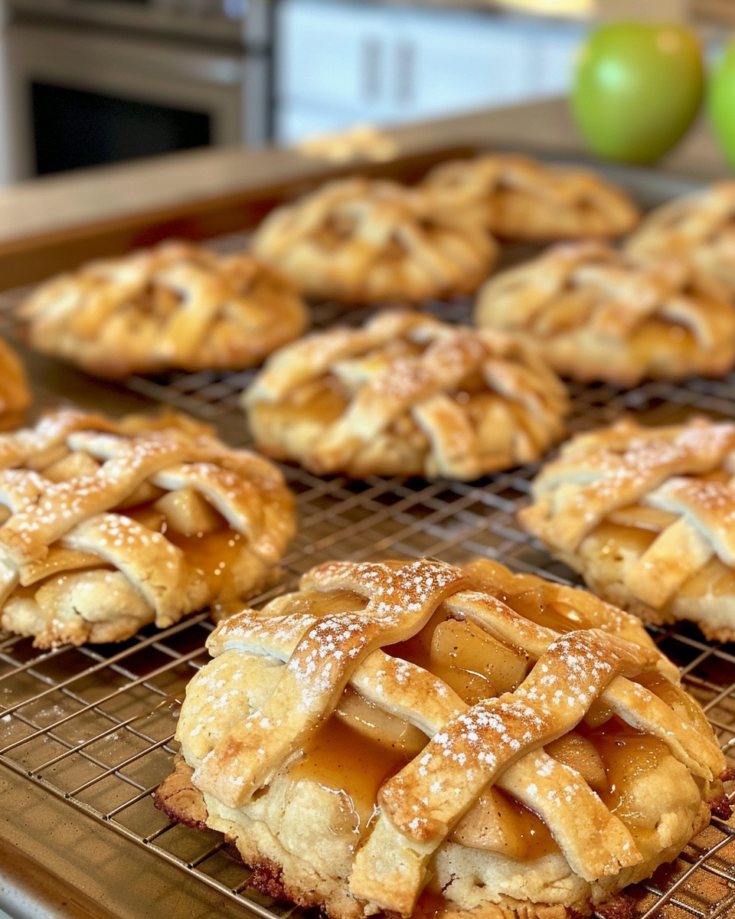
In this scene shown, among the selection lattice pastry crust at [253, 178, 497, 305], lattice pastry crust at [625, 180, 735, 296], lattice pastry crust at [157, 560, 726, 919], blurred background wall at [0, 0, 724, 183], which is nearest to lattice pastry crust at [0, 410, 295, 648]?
lattice pastry crust at [157, 560, 726, 919]

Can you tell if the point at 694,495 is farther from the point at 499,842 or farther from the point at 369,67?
the point at 369,67

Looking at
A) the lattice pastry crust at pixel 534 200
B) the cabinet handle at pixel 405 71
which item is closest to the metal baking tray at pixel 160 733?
the lattice pastry crust at pixel 534 200

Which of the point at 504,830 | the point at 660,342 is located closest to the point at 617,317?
the point at 660,342

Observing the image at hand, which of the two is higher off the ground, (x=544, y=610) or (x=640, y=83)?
(x=640, y=83)

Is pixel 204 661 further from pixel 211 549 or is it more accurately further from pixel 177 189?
pixel 177 189

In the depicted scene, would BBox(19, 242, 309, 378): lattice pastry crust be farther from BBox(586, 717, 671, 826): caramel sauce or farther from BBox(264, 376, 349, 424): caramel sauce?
BBox(586, 717, 671, 826): caramel sauce

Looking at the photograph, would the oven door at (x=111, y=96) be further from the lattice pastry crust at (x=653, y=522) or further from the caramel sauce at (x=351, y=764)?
the caramel sauce at (x=351, y=764)
